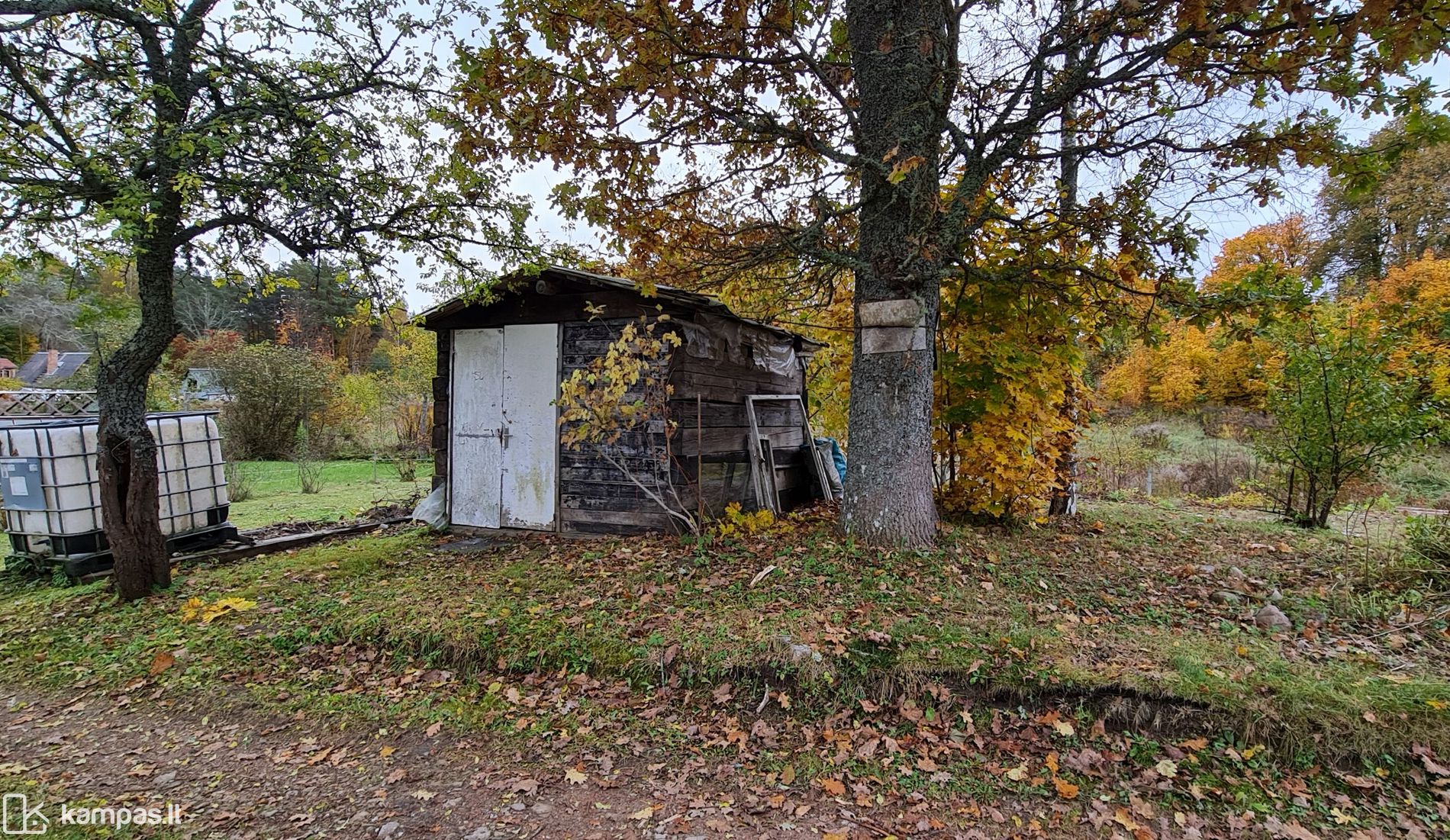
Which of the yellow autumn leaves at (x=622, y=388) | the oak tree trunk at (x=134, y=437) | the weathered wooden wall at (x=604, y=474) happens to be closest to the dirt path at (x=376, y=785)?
the oak tree trunk at (x=134, y=437)

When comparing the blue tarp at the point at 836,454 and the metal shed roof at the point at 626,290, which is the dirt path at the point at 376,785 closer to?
the metal shed roof at the point at 626,290

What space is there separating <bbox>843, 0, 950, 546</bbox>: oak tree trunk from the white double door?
3.34 m

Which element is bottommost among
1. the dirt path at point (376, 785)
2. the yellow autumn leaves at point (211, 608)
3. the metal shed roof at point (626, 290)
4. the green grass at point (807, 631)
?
the dirt path at point (376, 785)

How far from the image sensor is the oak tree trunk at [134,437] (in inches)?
178

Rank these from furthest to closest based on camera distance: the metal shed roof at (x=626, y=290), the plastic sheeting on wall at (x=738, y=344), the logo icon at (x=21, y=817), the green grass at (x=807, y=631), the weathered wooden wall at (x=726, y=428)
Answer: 1. the plastic sheeting on wall at (x=738, y=344)
2. the weathered wooden wall at (x=726, y=428)
3. the metal shed roof at (x=626, y=290)
4. the green grass at (x=807, y=631)
5. the logo icon at (x=21, y=817)

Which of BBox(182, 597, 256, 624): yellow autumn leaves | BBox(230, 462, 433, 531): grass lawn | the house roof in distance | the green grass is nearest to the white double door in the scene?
the green grass

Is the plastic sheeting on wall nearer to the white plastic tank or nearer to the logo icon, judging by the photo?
the logo icon

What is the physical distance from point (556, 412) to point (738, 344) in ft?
6.93

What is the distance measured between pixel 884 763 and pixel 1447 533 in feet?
14.4

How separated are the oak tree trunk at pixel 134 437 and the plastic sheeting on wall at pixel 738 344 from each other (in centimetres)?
421

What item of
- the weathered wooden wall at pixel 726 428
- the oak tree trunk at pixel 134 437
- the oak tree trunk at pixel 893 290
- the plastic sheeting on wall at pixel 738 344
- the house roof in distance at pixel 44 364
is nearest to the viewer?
the oak tree trunk at pixel 893 290

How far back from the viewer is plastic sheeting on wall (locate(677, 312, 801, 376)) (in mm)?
5867

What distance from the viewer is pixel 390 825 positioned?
240cm

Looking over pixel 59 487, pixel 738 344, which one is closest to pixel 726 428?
pixel 738 344
